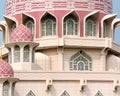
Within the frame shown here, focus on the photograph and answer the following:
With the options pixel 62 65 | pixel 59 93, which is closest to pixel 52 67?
pixel 62 65

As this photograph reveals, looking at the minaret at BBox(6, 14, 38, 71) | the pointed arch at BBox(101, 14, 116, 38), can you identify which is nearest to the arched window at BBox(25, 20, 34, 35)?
the minaret at BBox(6, 14, 38, 71)

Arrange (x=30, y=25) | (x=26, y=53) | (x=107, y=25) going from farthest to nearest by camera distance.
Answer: (x=107, y=25)
(x=30, y=25)
(x=26, y=53)

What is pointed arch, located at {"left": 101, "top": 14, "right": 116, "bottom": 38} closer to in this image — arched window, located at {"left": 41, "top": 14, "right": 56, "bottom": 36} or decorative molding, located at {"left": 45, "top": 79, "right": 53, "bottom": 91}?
arched window, located at {"left": 41, "top": 14, "right": 56, "bottom": 36}

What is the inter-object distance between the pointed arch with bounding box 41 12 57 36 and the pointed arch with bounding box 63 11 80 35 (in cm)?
76

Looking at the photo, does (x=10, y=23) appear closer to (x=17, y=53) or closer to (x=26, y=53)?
(x=17, y=53)

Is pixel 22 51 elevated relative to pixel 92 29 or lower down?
lower down

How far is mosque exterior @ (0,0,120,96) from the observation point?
50781 mm

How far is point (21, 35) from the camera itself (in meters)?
52.6

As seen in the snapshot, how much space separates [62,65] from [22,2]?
21.6ft

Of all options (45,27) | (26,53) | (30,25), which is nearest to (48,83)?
(26,53)

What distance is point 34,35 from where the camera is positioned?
56.4 m

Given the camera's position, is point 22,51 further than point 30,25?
No

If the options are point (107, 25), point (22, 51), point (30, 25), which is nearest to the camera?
point (22, 51)

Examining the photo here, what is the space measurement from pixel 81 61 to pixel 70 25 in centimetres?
299
